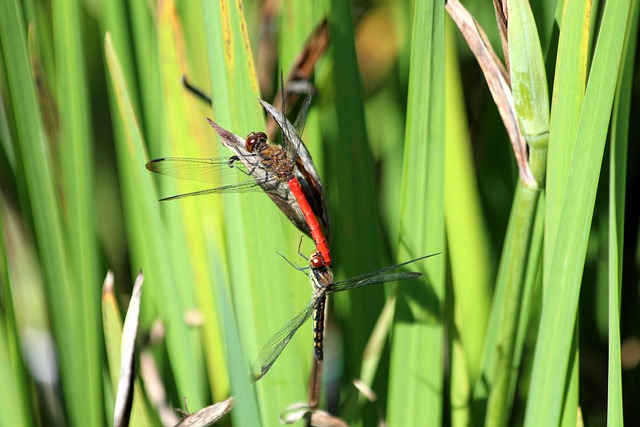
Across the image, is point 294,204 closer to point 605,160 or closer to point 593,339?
point 605,160

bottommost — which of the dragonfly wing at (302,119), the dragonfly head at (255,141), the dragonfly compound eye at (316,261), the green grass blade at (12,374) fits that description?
the green grass blade at (12,374)

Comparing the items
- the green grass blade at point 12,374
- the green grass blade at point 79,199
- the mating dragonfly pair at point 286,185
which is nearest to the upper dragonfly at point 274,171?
the mating dragonfly pair at point 286,185

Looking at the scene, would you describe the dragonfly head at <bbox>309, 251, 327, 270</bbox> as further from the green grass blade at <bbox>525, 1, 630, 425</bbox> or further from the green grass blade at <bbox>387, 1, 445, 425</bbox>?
the green grass blade at <bbox>525, 1, 630, 425</bbox>

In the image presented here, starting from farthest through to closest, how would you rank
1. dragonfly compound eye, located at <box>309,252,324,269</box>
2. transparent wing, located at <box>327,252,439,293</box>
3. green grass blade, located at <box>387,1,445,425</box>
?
dragonfly compound eye, located at <box>309,252,324,269</box> → transparent wing, located at <box>327,252,439,293</box> → green grass blade, located at <box>387,1,445,425</box>

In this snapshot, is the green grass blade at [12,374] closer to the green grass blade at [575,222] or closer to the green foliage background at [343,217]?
the green foliage background at [343,217]

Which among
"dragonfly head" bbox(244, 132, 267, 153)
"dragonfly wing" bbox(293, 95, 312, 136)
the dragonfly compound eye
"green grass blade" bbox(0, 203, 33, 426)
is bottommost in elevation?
"green grass blade" bbox(0, 203, 33, 426)

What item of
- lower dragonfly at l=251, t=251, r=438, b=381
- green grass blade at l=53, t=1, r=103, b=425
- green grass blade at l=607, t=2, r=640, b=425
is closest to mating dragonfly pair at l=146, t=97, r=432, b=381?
lower dragonfly at l=251, t=251, r=438, b=381

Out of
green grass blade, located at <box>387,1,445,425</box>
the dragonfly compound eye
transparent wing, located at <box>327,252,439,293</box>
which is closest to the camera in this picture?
green grass blade, located at <box>387,1,445,425</box>
